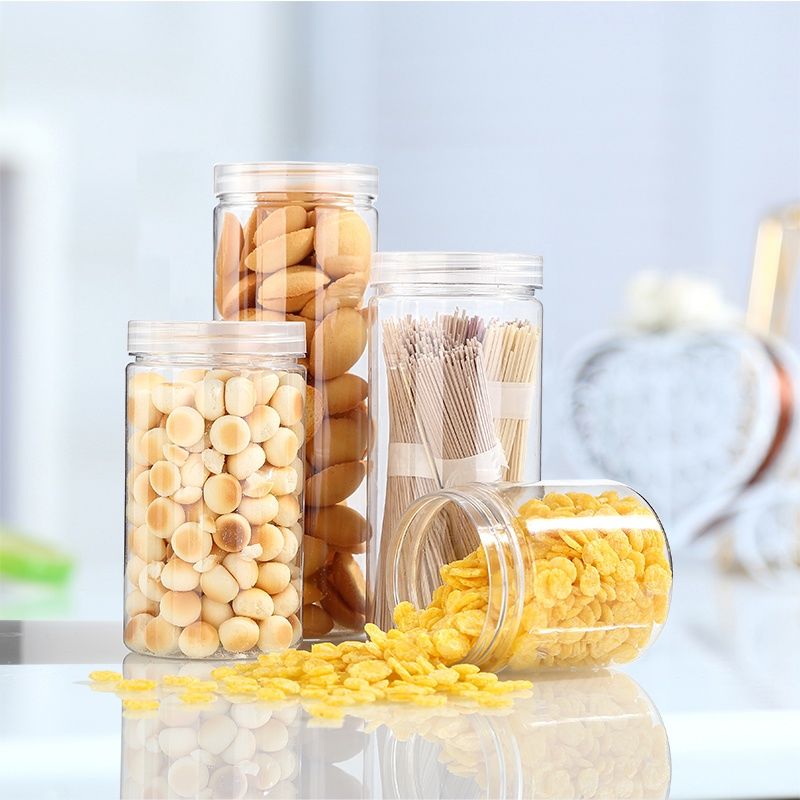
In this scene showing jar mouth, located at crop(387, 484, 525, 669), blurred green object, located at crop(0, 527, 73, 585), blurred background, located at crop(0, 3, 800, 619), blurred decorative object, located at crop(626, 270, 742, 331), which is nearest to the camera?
jar mouth, located at crop(387, 484, 525, 669)

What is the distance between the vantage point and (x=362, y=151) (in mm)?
2367

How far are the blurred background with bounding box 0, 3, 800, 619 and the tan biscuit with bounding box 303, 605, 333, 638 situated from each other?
1.29 m

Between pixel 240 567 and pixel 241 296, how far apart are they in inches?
5.8

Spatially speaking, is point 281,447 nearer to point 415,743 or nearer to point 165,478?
point 165,478

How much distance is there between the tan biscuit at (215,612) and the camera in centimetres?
61

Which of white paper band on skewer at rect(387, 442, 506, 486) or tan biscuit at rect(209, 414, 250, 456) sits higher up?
tan biscuit at rect(209, 414, 250, 456)

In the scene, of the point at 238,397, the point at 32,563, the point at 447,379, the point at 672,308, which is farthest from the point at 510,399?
the point at 672,308

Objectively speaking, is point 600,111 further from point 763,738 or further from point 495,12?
point 763,738

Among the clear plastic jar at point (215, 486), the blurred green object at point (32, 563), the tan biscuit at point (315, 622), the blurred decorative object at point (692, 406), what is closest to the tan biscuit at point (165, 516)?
the clear plastic jar at point (215, 486)

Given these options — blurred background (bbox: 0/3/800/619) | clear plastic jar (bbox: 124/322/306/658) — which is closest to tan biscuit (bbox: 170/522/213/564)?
clear plastic jar (bbox: 124/322/306/658)

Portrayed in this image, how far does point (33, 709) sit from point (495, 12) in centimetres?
196

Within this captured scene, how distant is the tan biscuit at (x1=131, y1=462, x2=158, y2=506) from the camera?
2.03 feet

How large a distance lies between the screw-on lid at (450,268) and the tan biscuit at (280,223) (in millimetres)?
47

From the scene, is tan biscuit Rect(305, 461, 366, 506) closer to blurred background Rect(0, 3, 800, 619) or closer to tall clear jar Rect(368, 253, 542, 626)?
tall clear jar Rect(368, 253, 542, 626)
